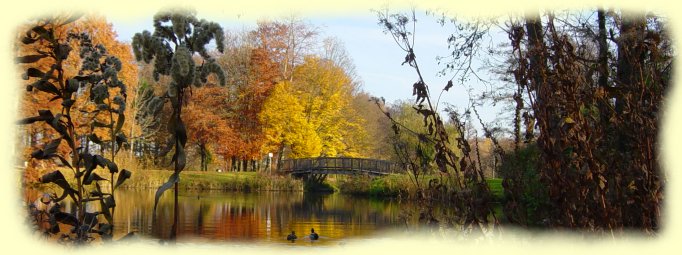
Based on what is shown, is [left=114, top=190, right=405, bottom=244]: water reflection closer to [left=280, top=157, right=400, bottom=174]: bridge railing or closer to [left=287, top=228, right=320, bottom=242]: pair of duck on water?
[left=287, top=228, right=320, bottom=242]: pair of duck on water

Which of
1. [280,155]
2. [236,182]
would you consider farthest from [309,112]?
[236,182]

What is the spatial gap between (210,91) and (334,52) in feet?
22.2

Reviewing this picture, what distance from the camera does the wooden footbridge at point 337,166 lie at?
101 ft

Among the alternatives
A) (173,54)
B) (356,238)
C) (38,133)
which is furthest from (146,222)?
(173,54)

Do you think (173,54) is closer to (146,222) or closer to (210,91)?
(146,222)

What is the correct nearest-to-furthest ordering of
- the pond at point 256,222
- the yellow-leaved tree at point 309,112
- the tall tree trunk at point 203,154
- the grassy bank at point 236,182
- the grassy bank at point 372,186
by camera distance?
1. the pond at point 256,222
2. the grassy bank at point 372,186
3. the grassy bank at point 236,182
4. the yellow-leaved tree at point 309,112
5. the tall tree trunk at point 203,154

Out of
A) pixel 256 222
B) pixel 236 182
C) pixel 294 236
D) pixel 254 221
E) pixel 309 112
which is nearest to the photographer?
pixel 294 236

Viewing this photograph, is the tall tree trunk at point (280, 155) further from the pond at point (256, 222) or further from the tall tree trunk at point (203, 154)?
the pond at point (256, 222)

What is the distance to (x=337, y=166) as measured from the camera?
103ft

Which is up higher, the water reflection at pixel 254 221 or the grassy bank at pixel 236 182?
the grassy bank at pixel 236 182

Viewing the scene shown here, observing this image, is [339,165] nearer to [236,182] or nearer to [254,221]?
[236,182]

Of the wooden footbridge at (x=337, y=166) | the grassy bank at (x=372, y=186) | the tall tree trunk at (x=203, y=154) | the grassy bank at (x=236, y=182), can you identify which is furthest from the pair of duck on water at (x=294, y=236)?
the tall tree trunk at (x=203, y=154)

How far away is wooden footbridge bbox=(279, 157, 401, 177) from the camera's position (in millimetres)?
30688

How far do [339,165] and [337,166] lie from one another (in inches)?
4.5
